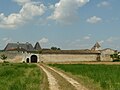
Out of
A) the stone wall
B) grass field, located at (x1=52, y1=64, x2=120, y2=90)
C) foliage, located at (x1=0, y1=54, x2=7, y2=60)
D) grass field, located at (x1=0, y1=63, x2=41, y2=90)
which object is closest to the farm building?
the stone wall

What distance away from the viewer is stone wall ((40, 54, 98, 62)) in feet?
320

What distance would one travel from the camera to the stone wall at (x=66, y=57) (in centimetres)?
9744

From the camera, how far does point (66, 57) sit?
9881 centimetres

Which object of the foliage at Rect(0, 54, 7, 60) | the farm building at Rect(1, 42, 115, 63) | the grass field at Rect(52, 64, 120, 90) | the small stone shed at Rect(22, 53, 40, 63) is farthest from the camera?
the farm building at Rect(1, 42, 115, 63)

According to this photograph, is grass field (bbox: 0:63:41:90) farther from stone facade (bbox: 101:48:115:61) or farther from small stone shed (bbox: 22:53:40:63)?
stone facade (bbox: 101:48:115:61)

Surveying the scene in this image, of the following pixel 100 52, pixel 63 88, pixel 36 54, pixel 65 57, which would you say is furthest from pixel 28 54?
pixel 63 88

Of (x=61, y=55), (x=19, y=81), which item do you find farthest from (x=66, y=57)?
(x=19, y=81)

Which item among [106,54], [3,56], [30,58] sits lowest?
[30,58]

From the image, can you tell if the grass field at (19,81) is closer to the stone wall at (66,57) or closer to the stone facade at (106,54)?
the stone wall at (66,57)

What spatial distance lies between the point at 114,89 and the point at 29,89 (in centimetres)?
477

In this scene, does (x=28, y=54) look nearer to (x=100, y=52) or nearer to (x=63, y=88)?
(x=100, y=52)

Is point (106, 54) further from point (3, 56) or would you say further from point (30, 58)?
point (3, 56)

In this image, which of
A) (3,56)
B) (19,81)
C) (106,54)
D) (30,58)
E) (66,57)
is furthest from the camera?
(106,54)

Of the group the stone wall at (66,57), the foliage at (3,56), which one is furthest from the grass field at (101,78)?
the foliage at (3,56)
